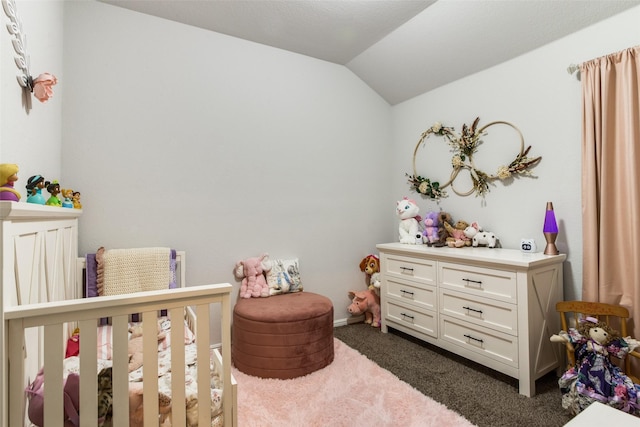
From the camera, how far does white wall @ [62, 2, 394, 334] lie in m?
2.14

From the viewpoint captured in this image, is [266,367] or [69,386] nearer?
[69,386]

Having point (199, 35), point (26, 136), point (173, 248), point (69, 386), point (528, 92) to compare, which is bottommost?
point (69, 386)

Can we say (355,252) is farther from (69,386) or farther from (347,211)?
(69,386)

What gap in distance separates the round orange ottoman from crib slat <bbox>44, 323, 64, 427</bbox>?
4.17 feet

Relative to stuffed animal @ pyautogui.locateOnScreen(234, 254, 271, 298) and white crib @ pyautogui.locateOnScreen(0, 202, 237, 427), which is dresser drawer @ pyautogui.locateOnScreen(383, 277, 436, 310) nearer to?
stuffed animal @ pyautogui.locateOnScreen(234, 254, 271, 298)

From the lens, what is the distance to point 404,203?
2932 millimetres

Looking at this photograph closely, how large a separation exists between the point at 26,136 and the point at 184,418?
4.26ft

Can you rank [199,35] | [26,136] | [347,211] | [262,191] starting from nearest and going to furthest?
[26,136] → [199,35] → [262,191] → [347,211]

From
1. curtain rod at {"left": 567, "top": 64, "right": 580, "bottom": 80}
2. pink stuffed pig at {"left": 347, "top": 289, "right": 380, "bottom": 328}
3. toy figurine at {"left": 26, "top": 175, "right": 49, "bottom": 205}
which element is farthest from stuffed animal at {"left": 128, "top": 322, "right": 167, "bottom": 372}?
curtain rod at {"left": 567, "top": 64, "right": 580, "bottom": 80}

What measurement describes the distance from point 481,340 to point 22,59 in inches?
108

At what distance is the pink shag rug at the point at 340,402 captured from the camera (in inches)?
65.2

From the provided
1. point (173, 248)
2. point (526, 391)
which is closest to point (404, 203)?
point (526, 391)

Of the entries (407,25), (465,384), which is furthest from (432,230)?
(407,25)

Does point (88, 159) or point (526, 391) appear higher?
point (88, 159)
